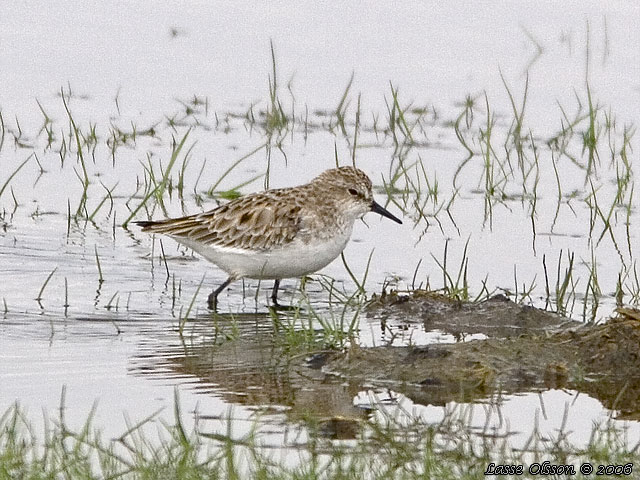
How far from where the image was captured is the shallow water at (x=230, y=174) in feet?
30.5

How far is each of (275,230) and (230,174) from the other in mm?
3274

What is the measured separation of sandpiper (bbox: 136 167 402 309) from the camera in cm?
1092

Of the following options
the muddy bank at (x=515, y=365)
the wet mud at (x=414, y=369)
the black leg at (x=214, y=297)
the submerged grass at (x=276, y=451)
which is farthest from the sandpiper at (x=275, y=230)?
the submerged grass at (x=276, y=451)

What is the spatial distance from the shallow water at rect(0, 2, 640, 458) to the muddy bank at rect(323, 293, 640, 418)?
10.9 inches

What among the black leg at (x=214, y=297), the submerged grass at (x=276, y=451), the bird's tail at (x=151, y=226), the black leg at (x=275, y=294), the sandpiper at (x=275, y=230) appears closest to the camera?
the submerged grass at (x=276, y=451)

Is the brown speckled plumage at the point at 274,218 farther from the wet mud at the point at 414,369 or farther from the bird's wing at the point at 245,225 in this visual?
the wet mud at the point at 414,369

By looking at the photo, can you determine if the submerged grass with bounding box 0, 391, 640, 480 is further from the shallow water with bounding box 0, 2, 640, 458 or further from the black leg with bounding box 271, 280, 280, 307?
the black leg with bounding box 271, 280, 280, 307

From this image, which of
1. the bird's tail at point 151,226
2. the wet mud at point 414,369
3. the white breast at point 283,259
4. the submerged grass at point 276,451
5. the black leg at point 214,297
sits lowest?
the submerged grass at point 276,451

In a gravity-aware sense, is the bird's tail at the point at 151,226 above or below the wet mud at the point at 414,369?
above

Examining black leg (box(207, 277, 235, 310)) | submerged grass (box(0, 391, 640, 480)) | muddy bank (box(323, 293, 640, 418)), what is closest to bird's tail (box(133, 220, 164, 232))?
black leg (box(207, 277, 235, 310))

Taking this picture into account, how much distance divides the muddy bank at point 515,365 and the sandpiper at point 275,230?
2.08m

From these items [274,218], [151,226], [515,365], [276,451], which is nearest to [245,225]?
[274,218]

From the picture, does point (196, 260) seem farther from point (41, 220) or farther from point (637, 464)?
point (637, 464)

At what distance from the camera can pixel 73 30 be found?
1844cm
